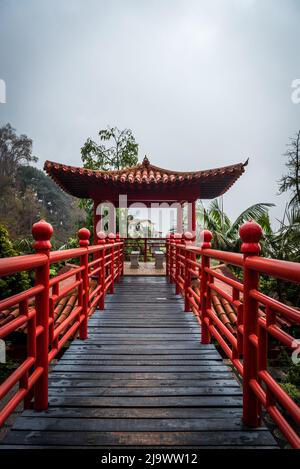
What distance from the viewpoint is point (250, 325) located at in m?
1.81

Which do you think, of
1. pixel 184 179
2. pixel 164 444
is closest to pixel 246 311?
pixel 164 444

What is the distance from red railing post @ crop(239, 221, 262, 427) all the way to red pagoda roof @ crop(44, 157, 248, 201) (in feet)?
18.8

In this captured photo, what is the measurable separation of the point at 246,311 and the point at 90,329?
8.22 feet

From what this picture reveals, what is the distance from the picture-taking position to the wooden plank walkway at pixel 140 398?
1705mm

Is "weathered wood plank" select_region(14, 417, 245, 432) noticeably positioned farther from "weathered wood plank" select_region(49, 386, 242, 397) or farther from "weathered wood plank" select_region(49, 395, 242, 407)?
"weathered wood plank" select_region(49, 386, 242, 397)

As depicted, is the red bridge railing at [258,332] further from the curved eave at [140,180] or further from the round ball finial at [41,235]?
the curved eave at [140,180]

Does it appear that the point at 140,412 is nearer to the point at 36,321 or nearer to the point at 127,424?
the point at 127,424

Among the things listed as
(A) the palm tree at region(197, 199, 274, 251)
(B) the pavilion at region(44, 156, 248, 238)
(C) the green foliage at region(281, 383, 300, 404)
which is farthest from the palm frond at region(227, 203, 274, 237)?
(C) the green foliage at region(281, 383, 300, 404)

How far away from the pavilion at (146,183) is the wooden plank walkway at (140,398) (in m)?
Result: 4.59

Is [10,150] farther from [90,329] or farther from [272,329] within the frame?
[272,329]

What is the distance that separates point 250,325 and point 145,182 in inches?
240

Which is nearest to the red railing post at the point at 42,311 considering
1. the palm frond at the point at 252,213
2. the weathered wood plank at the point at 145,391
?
the weathered wood plank at the point at 145,391

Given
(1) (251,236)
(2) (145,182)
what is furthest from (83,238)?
(2) (145,182)
